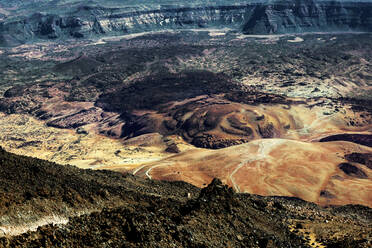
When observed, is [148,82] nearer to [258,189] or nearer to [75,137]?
[75,137]

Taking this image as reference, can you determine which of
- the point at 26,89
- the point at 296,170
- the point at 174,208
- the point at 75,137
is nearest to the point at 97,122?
the point at 75,137

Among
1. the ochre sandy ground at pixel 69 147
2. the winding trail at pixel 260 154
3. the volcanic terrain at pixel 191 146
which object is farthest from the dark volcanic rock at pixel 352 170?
the ochre sandy ground at pixel 69 147

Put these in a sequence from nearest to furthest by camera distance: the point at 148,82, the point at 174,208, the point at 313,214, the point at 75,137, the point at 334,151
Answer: the point at 174,208 < the point at 313,214 < the point at 334,151 < the point at 75,137 < the point at 148,82

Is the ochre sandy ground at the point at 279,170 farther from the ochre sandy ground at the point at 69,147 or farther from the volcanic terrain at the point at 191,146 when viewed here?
the ochre sandy ground at the point at 69,147

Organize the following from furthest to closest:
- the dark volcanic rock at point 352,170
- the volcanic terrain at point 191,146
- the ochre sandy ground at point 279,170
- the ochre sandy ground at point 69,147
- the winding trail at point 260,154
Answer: the ochre sandy ground at point 69,147 → the dark volcanic rock at point 352,170 → the winding trail at point 260,154 → the ochre sandy ground at point 279,170 → the volcanic terrain at point 191,146

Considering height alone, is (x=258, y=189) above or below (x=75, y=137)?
above

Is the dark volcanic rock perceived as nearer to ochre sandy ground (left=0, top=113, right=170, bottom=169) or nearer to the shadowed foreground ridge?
the shadowed foreground ridge
